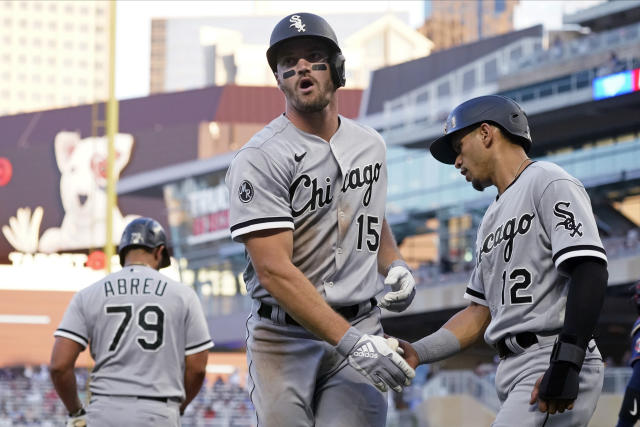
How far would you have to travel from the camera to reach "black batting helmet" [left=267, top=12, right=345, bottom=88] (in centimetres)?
435

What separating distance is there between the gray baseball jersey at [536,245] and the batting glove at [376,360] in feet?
1.82

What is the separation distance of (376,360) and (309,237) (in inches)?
25.4

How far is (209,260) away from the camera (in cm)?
5353

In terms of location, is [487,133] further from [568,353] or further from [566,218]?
[568,353]

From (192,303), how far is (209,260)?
46.8m

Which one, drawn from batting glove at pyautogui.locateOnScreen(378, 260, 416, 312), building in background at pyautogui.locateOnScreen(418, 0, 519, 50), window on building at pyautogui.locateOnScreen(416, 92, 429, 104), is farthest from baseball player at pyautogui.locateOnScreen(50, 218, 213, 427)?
building in background at pyautogui.locateOnScreen(418, 0, 519, 50)

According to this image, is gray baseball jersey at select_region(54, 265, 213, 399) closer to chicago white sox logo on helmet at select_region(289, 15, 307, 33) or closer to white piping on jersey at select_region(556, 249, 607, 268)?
chicago white sox logo on helmet at select_region(289, 15, 307, 33)

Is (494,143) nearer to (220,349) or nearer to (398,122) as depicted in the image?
(398,122)

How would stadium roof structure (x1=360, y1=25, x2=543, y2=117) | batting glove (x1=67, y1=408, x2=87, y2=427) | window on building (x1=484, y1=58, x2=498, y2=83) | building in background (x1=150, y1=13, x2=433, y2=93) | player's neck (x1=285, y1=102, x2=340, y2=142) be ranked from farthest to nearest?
building in background (x1=150, y1=13, x2=433, y2=93), stadium roof structure (x1=360, y1=25, x2=543, y2=117), window on building (x1=484, y1=58, x2=498, y2=83), batting glove (x1=67, y1=408, x2=87, y2=427), player's neck (x1=285, y1=102, x2=340, y2=142)

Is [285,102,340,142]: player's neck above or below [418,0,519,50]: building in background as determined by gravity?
below

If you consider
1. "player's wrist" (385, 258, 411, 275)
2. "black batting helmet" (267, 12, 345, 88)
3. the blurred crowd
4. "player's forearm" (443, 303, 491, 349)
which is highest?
"black batting helmet" (267, 12, 345, 88)

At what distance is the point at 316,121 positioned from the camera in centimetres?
445

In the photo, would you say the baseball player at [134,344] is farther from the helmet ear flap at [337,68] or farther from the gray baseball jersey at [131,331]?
the helmet ear flap at [337,68]

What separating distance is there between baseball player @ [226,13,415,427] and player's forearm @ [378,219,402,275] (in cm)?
16
